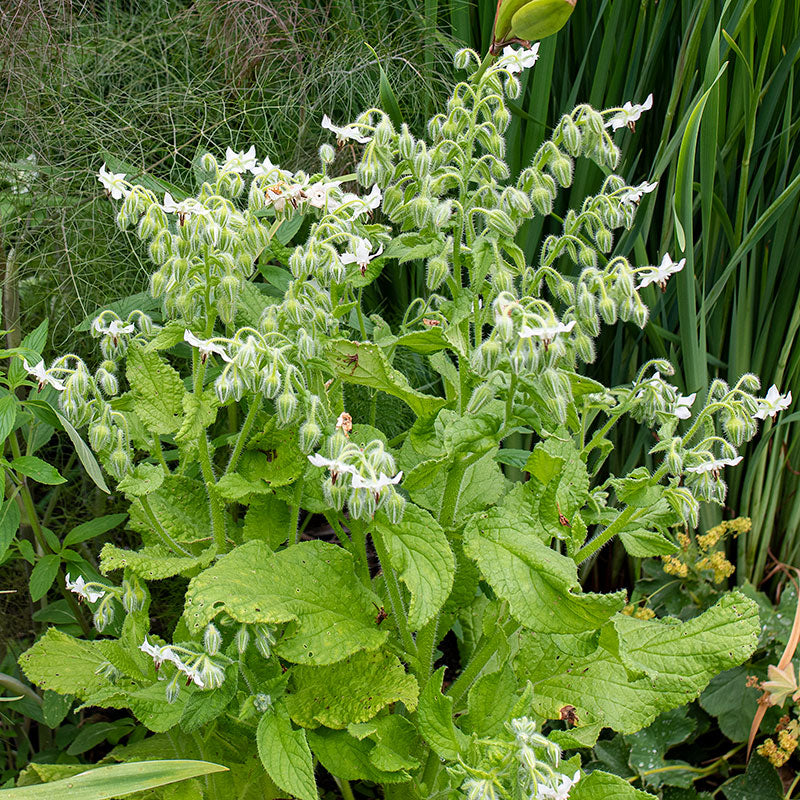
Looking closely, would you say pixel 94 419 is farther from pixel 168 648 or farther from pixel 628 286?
pixel 628 286

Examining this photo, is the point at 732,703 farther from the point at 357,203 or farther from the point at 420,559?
the point at 357,203

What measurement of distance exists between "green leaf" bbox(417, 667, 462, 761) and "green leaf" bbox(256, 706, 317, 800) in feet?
0.53

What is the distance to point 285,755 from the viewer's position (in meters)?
1.13

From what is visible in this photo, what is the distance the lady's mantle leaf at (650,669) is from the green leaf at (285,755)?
0.37 m

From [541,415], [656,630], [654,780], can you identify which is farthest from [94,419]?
[654,780]

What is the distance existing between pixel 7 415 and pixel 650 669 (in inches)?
41.3

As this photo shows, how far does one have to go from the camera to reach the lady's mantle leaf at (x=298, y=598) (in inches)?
42.9

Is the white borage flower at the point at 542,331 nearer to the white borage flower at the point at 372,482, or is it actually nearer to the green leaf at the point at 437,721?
the white borage flower at the point at 372,482

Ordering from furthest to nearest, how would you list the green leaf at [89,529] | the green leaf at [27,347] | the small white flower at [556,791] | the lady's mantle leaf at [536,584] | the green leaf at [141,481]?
1. the green leaf at [89,529]
2. the green leaf at [27,347]
3. the green leaf at [141,481]
4. the lady's mantle leaf at [536,584]
5. the small white flower at [556,791]

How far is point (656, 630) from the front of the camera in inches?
55.3

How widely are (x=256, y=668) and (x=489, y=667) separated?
426mm

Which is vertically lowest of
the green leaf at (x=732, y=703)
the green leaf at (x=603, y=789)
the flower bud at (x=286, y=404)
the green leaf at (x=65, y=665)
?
the green leaf at (x=732, y=703)

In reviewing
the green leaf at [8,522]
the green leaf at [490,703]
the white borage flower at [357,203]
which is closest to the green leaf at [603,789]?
the green leaf at [490,703]

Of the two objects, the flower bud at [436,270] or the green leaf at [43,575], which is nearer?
the flower bud at [436,270]
